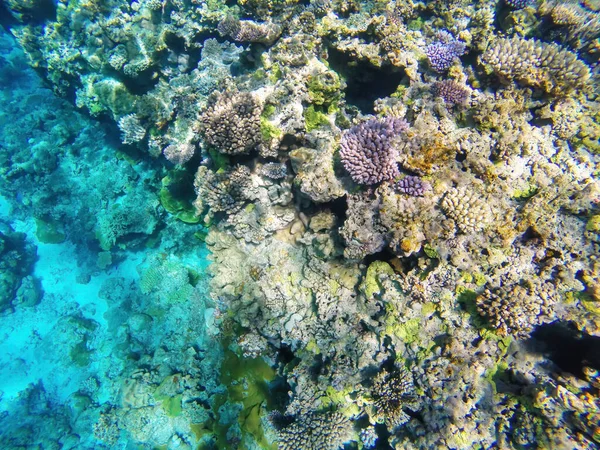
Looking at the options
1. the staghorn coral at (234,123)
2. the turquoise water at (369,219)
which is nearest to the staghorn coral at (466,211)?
the turquoise water at (369,219)

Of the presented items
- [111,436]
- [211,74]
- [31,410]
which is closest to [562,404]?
[211,74]

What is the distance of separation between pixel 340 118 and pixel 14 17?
13.2m

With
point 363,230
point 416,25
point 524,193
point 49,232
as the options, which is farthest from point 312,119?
point 49,232

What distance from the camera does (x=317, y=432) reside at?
489 cm

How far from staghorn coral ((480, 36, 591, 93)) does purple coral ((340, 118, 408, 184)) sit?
7.89 feet

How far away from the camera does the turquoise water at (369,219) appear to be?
4105 mm

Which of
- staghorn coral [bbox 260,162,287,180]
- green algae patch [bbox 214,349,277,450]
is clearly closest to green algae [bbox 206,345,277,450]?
green algae patch [bbox 214,349,277,450]

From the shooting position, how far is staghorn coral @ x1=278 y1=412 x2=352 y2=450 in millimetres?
4859

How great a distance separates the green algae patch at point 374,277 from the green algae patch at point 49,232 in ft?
40.8

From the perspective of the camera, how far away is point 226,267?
19.7ft

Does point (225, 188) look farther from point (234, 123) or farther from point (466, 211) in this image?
point (466, 211)

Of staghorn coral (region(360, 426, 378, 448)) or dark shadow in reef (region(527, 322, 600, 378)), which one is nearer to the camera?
dark shadow in reef (region(527, 322, 600, 378))

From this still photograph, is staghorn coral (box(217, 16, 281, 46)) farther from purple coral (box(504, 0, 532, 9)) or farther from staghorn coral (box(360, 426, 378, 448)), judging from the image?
staghorn coral (box(360, 426, 378, 448))

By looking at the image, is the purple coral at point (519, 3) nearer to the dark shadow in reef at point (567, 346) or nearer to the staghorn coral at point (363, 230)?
the staghorn coral at point (363, 230)
